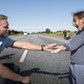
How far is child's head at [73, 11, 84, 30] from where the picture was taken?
15.5 feet

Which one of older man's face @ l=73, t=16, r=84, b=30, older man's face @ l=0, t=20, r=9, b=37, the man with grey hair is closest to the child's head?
older man's face @ l=73, t=16, r=84, b=30

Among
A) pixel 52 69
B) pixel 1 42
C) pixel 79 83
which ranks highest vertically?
pixel 1 42

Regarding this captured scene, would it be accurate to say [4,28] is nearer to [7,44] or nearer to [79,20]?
[7,44]

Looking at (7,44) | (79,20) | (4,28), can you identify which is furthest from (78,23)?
(4,28)

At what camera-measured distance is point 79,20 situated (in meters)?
4.73

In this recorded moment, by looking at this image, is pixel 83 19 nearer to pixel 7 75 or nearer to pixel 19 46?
pixel 19 46

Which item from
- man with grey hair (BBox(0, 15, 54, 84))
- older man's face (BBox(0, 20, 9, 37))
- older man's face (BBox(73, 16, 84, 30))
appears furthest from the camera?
older man's face (BBox(73, 16, 84, 30))

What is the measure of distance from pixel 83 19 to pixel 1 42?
1.36 m

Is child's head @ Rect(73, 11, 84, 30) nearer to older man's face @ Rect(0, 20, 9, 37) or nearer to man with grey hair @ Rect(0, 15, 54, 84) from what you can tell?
man with grey hair @ Rect(0, 15, 54, 84)

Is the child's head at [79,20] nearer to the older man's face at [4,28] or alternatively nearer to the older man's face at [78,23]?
the older man's face at [78,23]

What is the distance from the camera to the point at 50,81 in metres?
8.80

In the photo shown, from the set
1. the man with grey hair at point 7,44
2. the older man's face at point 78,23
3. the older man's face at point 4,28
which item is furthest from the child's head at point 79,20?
the older man's face at point 4,28

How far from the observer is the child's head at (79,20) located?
4.72 meters

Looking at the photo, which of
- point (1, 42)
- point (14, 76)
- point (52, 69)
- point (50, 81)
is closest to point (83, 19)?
point (1, 42)
